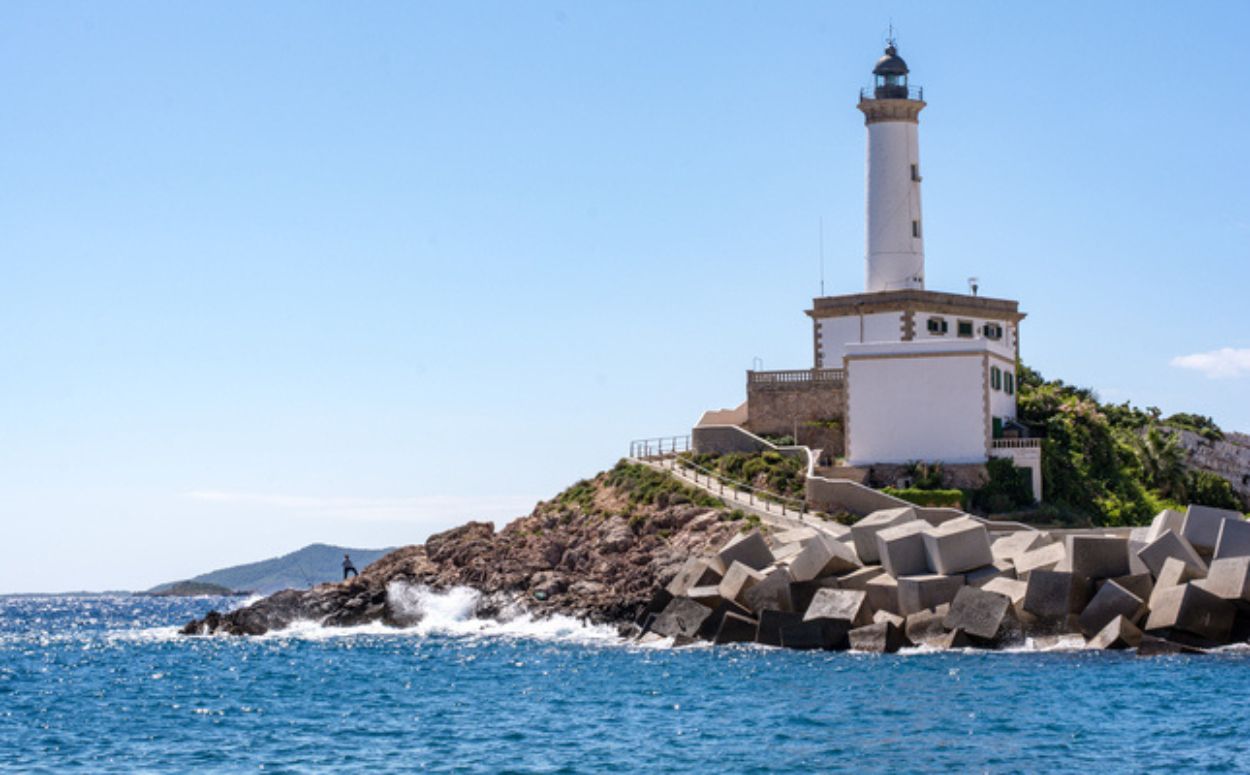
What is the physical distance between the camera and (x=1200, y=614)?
117 feet

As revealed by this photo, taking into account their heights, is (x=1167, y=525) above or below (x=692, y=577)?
above

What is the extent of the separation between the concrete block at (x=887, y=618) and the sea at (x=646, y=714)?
123 cm

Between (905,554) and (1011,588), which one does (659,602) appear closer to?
(905,554)

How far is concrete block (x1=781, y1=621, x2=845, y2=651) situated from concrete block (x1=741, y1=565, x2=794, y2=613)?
3.55 ft

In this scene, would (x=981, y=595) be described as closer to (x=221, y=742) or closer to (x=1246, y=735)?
(x=1246, y=735)

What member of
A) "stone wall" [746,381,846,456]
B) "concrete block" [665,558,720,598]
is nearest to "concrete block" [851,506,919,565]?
"concrete block" [665,558,720,598]

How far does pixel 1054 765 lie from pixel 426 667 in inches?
814

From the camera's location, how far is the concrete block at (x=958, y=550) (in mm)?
39469

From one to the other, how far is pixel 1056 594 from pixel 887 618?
161 inches

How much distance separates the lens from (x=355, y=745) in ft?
95.1

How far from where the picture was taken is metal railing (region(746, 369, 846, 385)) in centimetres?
6028

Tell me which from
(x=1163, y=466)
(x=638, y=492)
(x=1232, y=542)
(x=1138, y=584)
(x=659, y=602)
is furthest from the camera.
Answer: (x=1163, y=466)

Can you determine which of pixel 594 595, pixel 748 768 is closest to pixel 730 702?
pixel 748 768

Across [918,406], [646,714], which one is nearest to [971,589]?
[646,714]
